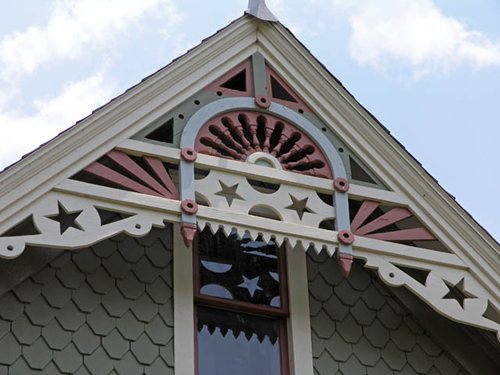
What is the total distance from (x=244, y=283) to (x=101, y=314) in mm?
1342

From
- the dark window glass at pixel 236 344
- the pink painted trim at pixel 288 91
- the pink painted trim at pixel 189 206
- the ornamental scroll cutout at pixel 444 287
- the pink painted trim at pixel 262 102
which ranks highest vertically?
the pink painted trim at pixel 288 91

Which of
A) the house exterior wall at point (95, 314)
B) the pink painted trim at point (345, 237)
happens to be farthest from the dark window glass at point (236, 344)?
the pink painted trim at point (345, 237)

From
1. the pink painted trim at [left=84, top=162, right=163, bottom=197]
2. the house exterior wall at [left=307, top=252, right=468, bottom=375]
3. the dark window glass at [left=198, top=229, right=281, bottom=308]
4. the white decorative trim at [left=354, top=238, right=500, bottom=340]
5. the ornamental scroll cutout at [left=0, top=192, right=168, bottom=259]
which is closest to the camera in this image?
the ornamental scroll cutout at [left=0, top=192, right=168, bottom=259]

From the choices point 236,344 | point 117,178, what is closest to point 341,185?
point 236,344

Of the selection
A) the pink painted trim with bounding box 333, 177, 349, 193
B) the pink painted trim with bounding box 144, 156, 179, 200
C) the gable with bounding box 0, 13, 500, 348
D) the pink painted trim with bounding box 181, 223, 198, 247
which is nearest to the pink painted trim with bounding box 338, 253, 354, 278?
the gable with bounding box 0, 13, 500, 348

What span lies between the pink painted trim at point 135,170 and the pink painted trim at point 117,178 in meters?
0.05

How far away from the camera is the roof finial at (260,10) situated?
13.0 meters

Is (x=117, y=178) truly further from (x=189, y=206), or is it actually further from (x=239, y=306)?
(x=239, y=306)

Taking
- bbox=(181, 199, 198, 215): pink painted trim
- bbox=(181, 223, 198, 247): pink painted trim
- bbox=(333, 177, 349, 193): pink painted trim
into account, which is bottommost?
bbox=(181, 223, 198, 247): pink painted trim

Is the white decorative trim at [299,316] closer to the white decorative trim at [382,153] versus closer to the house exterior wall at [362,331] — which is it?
the house exterior wall at [362,331]

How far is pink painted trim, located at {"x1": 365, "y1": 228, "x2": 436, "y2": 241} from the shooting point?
1241 cm

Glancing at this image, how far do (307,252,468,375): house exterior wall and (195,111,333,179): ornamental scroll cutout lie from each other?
0.86 metres

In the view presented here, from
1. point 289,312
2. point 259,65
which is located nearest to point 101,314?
point 289,312

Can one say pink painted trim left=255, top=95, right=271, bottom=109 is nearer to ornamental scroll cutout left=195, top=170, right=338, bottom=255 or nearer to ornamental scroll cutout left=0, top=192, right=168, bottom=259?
ornamental scroll cutout left=195, top=170, right=338, bottom=255
